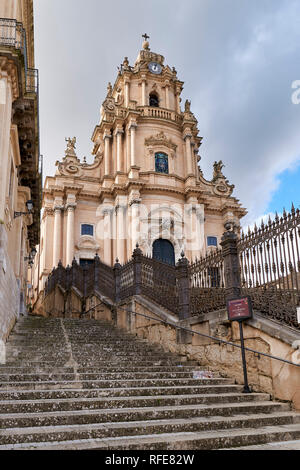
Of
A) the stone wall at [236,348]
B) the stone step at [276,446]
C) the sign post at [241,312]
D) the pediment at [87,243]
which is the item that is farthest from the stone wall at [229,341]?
the pediment at [87,243]

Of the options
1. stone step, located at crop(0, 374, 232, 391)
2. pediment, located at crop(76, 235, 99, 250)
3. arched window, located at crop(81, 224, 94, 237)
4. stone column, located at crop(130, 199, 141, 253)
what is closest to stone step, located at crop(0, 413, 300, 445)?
stone step, located at crop(0, 374, 232, 391)

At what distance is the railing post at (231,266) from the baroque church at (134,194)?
19650 millimetres

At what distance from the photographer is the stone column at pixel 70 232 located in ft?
90.9

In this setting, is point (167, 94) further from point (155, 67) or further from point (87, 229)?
point (87, 229)

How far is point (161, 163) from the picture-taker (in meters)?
32.2

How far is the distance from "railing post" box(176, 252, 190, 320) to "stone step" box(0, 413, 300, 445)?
398 centimetres

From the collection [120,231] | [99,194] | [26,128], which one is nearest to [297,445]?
[26,128]

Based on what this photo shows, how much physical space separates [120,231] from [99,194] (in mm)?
3548

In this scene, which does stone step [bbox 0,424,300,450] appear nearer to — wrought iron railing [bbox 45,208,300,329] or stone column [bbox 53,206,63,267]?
wrought iron railing [bbox 45,208,300,329]

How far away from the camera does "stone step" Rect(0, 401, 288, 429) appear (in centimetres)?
489

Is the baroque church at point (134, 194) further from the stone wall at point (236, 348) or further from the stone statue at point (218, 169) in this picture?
the stone wall at point (236, 348)

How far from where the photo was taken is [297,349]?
6453 mm

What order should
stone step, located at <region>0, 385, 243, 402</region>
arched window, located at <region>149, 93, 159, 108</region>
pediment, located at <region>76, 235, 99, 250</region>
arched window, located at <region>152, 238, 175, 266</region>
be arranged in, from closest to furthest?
stone step, located at <region>0, 385, 243, 402</region> → pediment, located at <region>76, 235, 99, 250</region> → arched window, located at <region>152, 238, 175, 266</region> → arched window, located at <region>149, 93, 159, 108</region>
